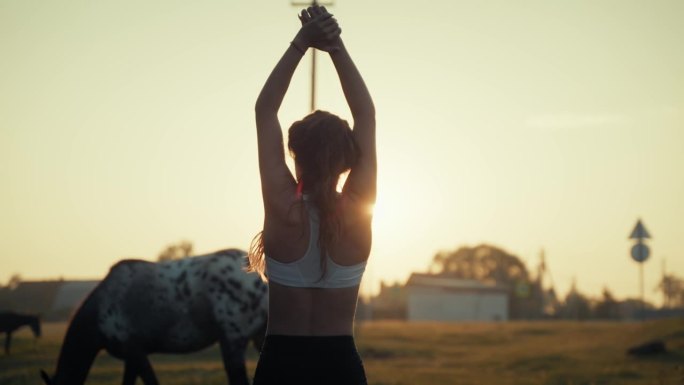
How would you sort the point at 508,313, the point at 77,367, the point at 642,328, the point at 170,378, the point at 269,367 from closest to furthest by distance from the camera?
the point at 269,367
the point at 77,367
the point at 170,378
the point at 642,328
the point at 508,313

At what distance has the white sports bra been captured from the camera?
4.06 meters

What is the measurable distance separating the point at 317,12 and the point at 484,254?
159 metres

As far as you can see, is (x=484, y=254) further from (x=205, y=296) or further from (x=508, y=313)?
(x=205, y=296)

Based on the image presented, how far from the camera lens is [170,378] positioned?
20.0 meters

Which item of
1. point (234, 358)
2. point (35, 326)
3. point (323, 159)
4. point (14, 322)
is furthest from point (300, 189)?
point (35, 326)

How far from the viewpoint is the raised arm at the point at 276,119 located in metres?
4.07

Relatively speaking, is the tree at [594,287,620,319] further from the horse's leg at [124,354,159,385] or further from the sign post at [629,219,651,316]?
the horse's leg at [124,354,159,385]

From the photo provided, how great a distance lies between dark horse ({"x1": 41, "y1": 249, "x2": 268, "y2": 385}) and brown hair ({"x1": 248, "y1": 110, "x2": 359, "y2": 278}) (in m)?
8.93

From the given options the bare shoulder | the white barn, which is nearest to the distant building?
the white barn

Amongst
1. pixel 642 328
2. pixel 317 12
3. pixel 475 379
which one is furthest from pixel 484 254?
pixel 317 12

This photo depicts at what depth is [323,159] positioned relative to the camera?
4074 mm

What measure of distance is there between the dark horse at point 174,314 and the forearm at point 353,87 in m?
8.76

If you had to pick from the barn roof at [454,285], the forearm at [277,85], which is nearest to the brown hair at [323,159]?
the forearm at [277,85]

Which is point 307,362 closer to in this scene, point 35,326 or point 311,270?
point 311,270
